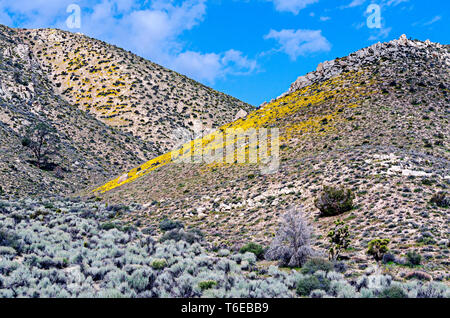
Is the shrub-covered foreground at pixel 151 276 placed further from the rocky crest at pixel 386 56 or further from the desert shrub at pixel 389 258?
the rocky crest at pixel 386 56

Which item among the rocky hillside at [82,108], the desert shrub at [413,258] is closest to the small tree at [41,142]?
the rocky hillside at [82,108]

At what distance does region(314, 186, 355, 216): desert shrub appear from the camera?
18906 mm

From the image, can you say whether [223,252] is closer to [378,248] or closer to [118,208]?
[378,248]

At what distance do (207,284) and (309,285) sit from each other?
10.7 feet

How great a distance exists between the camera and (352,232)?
16.3m

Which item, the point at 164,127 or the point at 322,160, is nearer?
the point at 322,160

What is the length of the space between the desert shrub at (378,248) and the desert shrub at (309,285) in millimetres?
4234

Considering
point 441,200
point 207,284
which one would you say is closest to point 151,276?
point 207,284

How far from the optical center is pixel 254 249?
16.2 meters

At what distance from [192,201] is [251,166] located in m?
7.93

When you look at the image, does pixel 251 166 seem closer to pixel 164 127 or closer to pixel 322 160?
pixel 322 160

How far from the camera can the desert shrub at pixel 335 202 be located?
18.9 meters

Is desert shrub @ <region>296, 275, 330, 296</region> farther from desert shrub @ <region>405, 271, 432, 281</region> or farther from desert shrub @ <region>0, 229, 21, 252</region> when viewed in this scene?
desert shrub @ <region>0, 229, 21, 252</region>

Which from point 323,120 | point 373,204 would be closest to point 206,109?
point 323,120
